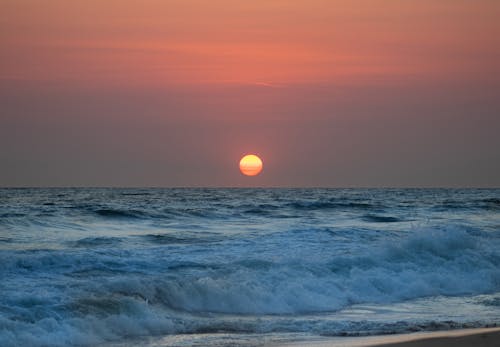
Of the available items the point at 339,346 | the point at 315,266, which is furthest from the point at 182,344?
the point at 315,266

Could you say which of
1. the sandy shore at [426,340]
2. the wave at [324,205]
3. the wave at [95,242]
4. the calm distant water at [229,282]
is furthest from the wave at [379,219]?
the sandy shore at [426,340]

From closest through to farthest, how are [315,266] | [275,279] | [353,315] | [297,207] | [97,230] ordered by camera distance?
[353,315]
[275,279]
[315,266]
[97,230]
[297,207]

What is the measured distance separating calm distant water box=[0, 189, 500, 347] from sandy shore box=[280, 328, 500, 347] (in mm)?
501

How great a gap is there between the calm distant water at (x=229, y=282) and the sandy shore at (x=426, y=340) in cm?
50

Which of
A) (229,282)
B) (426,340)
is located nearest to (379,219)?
(229,282)

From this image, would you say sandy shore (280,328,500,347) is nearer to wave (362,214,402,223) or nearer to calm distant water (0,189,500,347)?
calm distant water (0,189,500,347)

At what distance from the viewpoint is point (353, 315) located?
1333 centimetres

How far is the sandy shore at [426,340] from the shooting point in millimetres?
10117

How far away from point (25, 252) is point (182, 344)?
7.85 metres

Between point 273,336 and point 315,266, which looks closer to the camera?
point 273,336

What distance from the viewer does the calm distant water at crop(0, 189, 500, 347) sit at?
11461 millimetres

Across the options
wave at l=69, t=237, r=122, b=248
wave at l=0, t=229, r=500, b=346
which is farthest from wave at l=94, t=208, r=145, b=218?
wave at l=0, t=229, r=500, b=346

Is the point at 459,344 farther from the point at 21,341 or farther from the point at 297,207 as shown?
the point at 297,207

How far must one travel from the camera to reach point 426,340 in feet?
34.3
